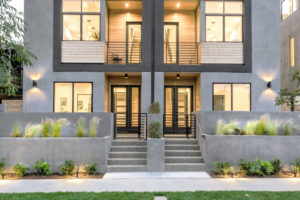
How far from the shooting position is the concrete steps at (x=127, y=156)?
8.09 meters

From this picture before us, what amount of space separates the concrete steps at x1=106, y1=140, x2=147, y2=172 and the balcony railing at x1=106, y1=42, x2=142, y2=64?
5.11 m

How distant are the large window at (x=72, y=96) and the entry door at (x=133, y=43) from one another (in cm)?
295

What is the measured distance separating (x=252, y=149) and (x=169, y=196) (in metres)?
4.15

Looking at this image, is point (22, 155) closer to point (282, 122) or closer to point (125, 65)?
point (125, 65)

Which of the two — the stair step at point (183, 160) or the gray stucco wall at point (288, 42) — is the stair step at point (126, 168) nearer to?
the stair step at point (183, 160)

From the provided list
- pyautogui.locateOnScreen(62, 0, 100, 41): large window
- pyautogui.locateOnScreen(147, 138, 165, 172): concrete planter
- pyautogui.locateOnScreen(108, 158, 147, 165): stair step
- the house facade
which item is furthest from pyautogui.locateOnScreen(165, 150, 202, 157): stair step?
pyautogui.locateOnScreen(62, 0, 100, 41): large window

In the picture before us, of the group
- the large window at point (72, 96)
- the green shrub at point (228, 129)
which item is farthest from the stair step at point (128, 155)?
the large window at point (72, 96)

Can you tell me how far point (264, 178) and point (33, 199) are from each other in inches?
268

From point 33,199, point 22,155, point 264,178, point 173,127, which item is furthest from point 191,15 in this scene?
point 33,199

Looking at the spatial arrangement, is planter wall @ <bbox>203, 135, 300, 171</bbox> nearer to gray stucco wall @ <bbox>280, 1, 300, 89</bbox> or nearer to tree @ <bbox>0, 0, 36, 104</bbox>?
tree @ <bbox>0, 0, 36, 104</bbox>

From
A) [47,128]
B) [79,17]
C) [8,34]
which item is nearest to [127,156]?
[47,128]

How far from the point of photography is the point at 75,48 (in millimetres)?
11680

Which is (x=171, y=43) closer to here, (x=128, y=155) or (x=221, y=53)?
(x=221, y=53)

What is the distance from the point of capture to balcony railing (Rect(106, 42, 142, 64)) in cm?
1255
